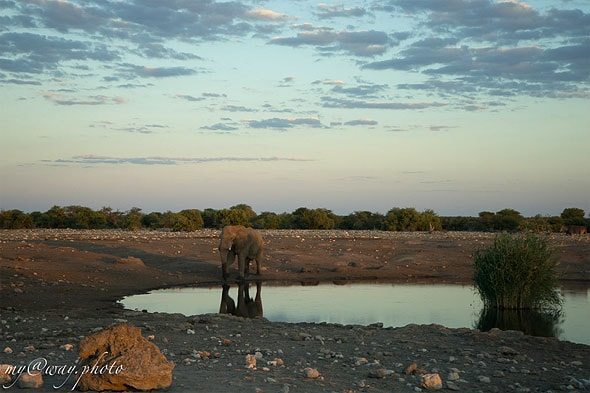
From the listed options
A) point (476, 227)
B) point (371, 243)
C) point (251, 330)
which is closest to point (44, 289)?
point (251, 330)

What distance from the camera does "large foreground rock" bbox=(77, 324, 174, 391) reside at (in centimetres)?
880

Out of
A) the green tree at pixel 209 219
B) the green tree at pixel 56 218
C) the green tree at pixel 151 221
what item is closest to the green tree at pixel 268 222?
the green tree at pixel 209 219

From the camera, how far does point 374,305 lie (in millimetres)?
22516

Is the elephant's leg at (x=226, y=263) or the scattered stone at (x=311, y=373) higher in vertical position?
the elephant's leg at (x=226, y=263)

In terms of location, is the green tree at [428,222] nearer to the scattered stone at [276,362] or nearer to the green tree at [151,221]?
the green tree at [151,221]

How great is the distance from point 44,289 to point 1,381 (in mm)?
14876

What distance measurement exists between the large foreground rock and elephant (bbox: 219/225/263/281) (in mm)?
21282

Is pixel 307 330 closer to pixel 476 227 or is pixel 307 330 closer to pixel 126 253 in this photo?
pixel 126 253

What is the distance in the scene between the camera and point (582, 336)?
57.1 feet

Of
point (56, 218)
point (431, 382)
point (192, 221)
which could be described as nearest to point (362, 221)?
point (192, 221)

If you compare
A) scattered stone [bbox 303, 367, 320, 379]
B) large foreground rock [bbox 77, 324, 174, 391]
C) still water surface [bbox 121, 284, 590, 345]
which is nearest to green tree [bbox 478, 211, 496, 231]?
still water surface [bbox 121, 284, 590, 345]

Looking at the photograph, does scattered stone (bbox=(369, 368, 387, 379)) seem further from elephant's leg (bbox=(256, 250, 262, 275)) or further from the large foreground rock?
elephant's leg (bbox=(256, 250, 262, 275))

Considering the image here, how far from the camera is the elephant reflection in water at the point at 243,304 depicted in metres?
21.1

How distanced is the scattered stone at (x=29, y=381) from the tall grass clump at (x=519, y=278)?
617 inches
